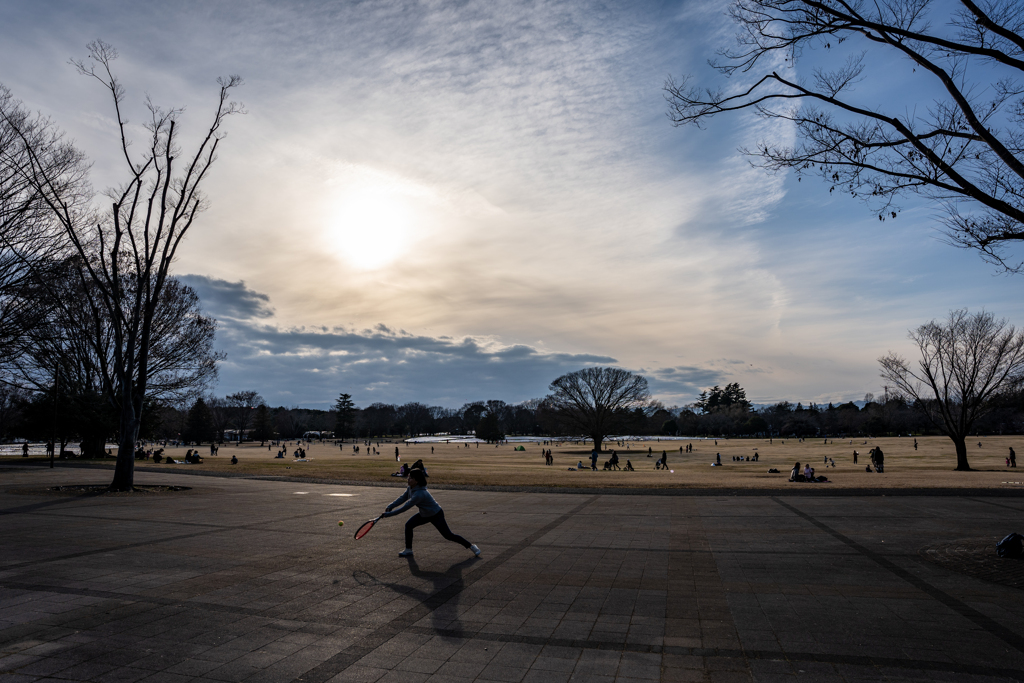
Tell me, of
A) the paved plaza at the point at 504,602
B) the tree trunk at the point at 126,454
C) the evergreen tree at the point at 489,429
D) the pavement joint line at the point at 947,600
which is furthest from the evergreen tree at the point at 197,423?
the pavement joint line at the point at 947,600

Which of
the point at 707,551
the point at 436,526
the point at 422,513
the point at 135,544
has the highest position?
the point at 422,513

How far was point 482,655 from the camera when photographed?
5.35 meters

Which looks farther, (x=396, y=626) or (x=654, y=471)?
(x=654, y=471)

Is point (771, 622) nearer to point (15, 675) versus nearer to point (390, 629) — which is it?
point (390, 629)

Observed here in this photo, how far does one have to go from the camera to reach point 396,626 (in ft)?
20.4

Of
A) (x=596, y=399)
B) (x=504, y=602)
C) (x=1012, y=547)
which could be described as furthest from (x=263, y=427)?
(x=1012, y=547)

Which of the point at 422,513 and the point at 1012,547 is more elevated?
the point at 422,513

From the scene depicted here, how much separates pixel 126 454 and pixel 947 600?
72.1ft

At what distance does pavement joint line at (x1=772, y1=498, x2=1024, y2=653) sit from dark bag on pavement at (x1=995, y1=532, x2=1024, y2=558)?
5.24 ft

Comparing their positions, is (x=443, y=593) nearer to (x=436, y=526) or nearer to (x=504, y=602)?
(x=504, y=602)

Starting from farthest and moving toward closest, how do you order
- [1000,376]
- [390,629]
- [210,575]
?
[1000,376] → [210,575] → [390,629]

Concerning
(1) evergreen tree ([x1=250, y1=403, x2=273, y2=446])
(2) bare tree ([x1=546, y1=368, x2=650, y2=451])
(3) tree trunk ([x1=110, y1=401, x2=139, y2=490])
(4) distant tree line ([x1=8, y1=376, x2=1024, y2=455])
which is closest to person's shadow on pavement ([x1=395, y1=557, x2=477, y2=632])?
(3) tree trunk ([x1=110, y1=401, x2=139, y2=490])

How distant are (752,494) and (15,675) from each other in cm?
1899

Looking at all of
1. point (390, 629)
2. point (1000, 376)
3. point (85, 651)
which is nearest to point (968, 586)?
point (390, 629)
